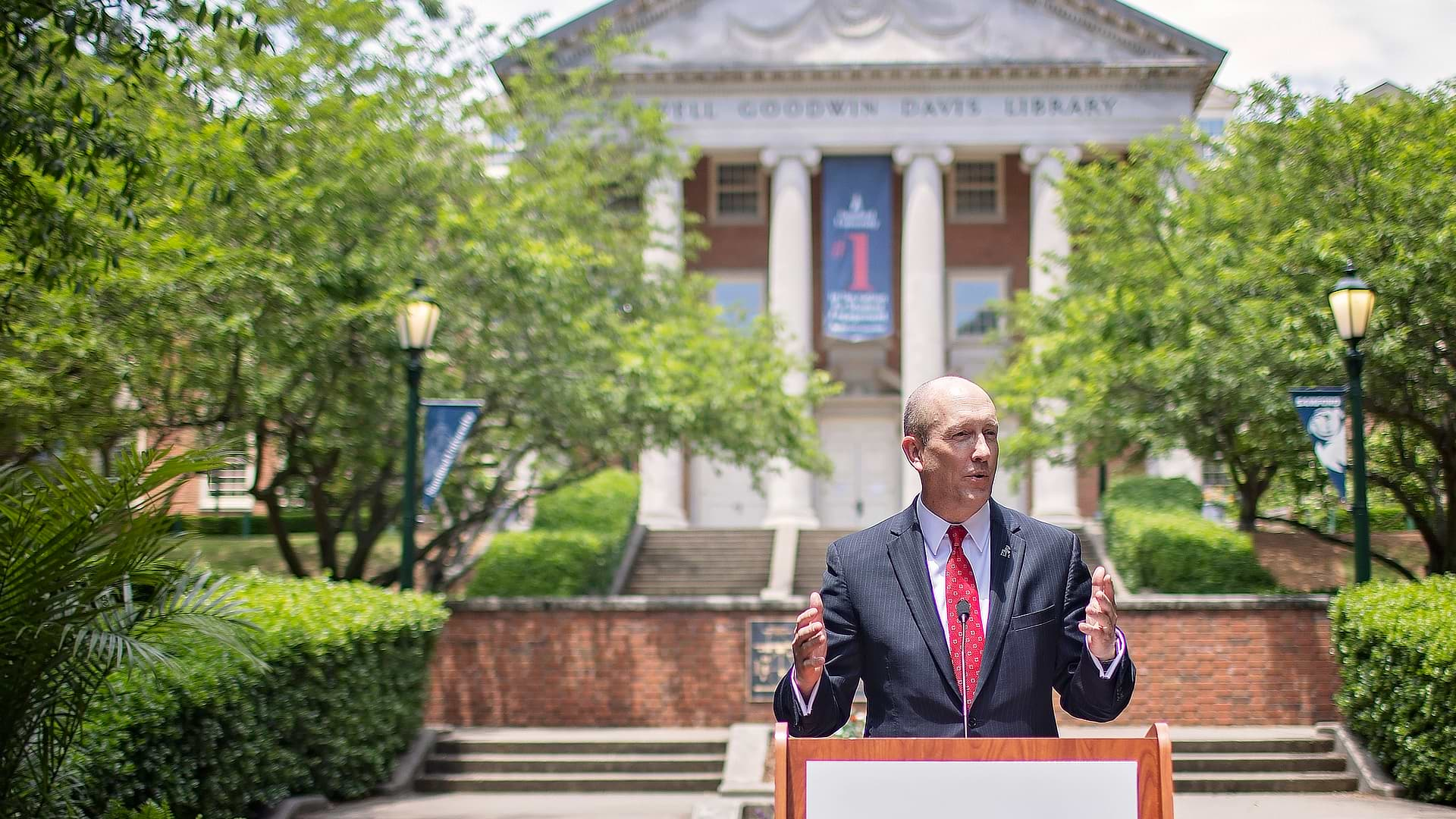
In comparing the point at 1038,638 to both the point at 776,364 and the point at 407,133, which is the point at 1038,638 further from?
the point at 776,364

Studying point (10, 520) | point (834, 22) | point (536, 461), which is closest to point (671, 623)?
point (536, 461)

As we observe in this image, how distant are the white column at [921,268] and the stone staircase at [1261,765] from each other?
19164 mm

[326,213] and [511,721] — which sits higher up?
[326,213]

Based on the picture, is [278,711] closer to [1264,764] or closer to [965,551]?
[965,551]

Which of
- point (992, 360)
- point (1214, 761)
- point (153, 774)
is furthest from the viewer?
point (992, 360)

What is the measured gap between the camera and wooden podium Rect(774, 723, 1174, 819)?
10.7 ft

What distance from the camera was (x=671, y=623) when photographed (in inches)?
668

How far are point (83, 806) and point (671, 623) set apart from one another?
33.8 ft

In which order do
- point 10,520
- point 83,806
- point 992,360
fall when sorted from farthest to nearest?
point 992,360
point 83,806
point 10,520

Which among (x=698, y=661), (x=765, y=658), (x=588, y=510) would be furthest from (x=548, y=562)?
(x=765, y=658)

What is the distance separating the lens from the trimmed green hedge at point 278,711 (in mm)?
7777

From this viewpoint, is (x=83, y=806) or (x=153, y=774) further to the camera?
(x=153, y=774)

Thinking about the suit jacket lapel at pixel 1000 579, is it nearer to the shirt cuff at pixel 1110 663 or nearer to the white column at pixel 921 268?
the shirt cuff at pixel 1110 663

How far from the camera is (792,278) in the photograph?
3478 cm
